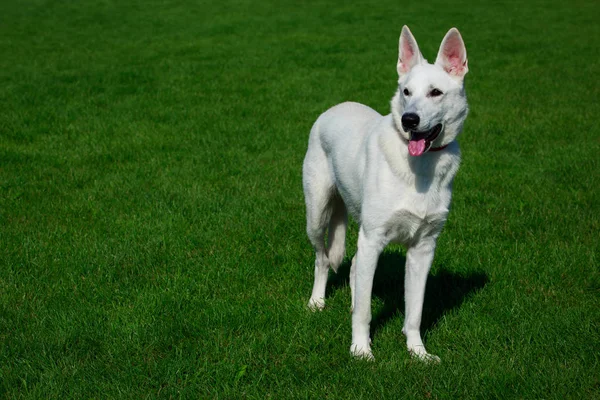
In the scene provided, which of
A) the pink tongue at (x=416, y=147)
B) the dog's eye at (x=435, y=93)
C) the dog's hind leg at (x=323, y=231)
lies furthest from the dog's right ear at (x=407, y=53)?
the dog's hind leg at (x=323, y=231)

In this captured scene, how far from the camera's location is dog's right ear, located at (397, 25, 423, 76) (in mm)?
4504

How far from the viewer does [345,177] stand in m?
4.91

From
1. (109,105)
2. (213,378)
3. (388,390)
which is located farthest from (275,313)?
(109,105)

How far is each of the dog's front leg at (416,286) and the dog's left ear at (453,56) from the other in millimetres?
1182

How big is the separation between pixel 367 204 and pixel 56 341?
7.83 feet

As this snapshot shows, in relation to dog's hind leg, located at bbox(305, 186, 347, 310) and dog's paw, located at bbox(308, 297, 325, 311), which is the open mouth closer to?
dog's hind leg, located at bbox(305, 186, 347, 310)

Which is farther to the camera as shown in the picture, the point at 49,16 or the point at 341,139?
the point at 49,16

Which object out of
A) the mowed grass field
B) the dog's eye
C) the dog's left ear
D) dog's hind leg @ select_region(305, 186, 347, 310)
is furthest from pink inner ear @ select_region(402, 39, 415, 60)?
the mowed grass field

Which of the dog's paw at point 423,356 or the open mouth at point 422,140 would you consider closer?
the open mouth at point 422,140

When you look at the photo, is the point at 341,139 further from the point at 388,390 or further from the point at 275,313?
the point at 388,390

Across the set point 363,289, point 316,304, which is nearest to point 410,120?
point 363,289

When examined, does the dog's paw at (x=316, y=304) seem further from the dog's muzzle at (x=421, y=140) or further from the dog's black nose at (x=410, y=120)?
the dog's black nose at (x=410, y=120)

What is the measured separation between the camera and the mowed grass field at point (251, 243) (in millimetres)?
4320

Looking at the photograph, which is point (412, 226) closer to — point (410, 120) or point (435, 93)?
point (410, 120)
